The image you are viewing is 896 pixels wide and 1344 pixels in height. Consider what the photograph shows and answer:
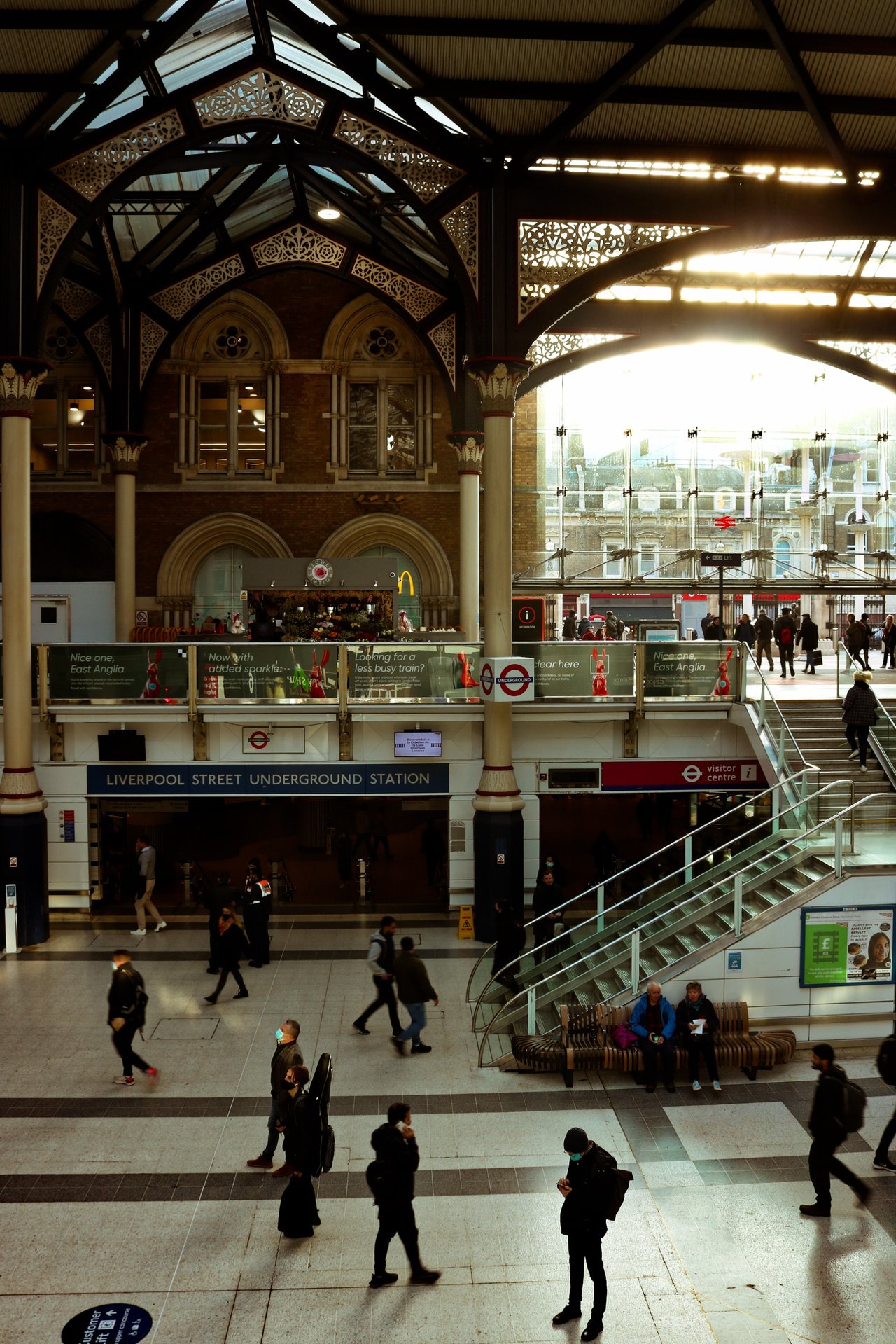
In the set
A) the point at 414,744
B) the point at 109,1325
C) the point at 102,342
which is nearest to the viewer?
the point at 109,1325

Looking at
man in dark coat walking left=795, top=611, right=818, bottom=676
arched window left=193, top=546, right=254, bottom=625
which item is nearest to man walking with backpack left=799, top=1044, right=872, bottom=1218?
man in dark coat walking left=795, top=611, right=818, bottom=676

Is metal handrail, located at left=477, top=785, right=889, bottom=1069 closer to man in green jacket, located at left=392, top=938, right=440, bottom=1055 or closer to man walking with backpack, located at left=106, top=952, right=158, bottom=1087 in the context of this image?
man in green jacket, located at left=392, top=938, right=440, bottom=1055

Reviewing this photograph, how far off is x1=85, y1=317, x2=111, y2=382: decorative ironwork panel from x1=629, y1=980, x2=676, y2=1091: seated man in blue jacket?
15535 millimetres

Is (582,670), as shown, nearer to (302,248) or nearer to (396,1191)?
(396,1191)

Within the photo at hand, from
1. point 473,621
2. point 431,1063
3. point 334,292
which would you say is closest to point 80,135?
point 334,292

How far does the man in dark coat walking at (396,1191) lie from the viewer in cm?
690

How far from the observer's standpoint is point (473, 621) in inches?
840

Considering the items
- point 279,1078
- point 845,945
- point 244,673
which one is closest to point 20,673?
point 244,673

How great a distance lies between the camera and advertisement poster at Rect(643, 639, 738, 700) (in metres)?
16.4

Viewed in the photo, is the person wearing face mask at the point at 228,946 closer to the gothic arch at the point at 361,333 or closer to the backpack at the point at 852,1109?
the backpack at the point at 852,1109

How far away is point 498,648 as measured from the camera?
15305 mm

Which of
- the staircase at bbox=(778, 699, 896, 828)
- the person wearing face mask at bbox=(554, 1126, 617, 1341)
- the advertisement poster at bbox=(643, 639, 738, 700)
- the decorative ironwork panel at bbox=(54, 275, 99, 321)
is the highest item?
the decorative ironwork panel at bbox=(54, 275, 99, 321)

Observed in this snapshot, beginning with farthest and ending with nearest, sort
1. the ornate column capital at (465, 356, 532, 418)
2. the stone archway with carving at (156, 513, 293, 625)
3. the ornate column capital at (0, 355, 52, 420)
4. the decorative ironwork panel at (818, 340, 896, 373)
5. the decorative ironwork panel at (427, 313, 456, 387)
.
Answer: the stone archway with carving at (156, 513, 293, 625)
the decorative ironwork panel at (818, 340, 896, 373)
the decorative ironwork panel at (427, 313, 456, 387)
the ornate column capital at (465, 356, 532, 418)
the ornate column capital at (0, 355, 52, 420)

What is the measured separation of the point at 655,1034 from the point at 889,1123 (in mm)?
2129
